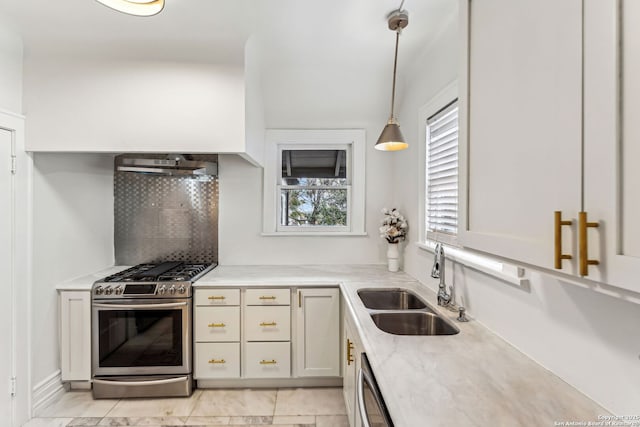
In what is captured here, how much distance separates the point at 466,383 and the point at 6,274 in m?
2.56

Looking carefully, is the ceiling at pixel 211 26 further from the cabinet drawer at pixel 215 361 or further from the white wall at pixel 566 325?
the cabinet drawer at pixel 215 361

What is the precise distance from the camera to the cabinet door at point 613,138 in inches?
20.2

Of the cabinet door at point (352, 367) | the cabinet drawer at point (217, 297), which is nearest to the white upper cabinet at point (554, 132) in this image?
the cabinet door at point (352, 367)

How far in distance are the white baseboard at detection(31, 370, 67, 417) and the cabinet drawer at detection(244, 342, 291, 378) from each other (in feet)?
4.43

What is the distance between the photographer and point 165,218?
283 cm

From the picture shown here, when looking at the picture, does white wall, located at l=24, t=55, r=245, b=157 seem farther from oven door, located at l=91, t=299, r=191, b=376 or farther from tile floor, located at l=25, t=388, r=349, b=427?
tile floor, located at l=25, t=388, r=349, b=427

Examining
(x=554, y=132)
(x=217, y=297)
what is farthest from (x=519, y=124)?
(x=217, y=297)

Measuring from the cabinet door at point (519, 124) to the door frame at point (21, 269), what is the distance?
2.56 metres

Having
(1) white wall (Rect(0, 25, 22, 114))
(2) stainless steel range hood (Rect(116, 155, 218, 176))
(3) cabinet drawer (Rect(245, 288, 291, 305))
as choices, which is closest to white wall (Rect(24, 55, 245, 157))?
(1) white wall (Rect(0, 25, 22, 114))

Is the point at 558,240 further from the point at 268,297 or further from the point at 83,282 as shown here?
the point at 83,282

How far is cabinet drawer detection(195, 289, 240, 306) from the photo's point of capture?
7.44 feet

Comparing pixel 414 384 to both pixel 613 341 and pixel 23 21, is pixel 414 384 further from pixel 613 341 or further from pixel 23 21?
pixel 23 21

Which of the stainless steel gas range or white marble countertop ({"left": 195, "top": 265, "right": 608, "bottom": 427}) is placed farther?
the stainless steel gas range

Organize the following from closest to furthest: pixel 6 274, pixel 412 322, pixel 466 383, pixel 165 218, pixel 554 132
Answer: pixel 554 132 < pixel 466 383 < pixel 412 322 < pixel 6 274 < pixel 165 218
